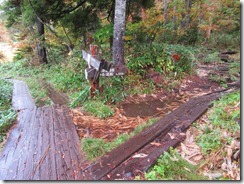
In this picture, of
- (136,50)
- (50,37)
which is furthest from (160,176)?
(50,37)

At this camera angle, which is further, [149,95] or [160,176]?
[149,95]

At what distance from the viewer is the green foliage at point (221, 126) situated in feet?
7.64

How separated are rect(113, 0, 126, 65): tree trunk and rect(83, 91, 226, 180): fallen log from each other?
2464mm

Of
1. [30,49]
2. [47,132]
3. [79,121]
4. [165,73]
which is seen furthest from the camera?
[30,49]

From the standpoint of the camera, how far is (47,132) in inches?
141

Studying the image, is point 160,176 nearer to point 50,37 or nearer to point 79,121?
point 79,121

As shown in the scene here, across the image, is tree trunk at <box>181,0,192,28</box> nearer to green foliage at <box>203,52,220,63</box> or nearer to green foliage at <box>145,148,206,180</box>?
green foliage at <box>203,52,220,63</box>

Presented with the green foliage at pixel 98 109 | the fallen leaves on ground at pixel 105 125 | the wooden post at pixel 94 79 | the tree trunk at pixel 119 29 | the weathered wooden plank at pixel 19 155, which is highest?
the tree trunk at pixel 119 29

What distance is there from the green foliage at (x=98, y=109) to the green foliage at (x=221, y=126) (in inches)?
79.9

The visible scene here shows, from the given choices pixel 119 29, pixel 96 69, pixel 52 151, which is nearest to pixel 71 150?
pixel 52 151

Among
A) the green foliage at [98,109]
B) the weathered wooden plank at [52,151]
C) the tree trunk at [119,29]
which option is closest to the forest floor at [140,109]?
the green foliage at [98,109]

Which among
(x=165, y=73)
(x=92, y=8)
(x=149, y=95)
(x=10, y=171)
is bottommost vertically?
(x=10, y=171)

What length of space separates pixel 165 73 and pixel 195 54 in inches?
38.4

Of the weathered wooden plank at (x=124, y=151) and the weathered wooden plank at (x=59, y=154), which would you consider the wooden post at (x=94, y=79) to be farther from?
the weathered wooden plank at (x=124, y=151)
